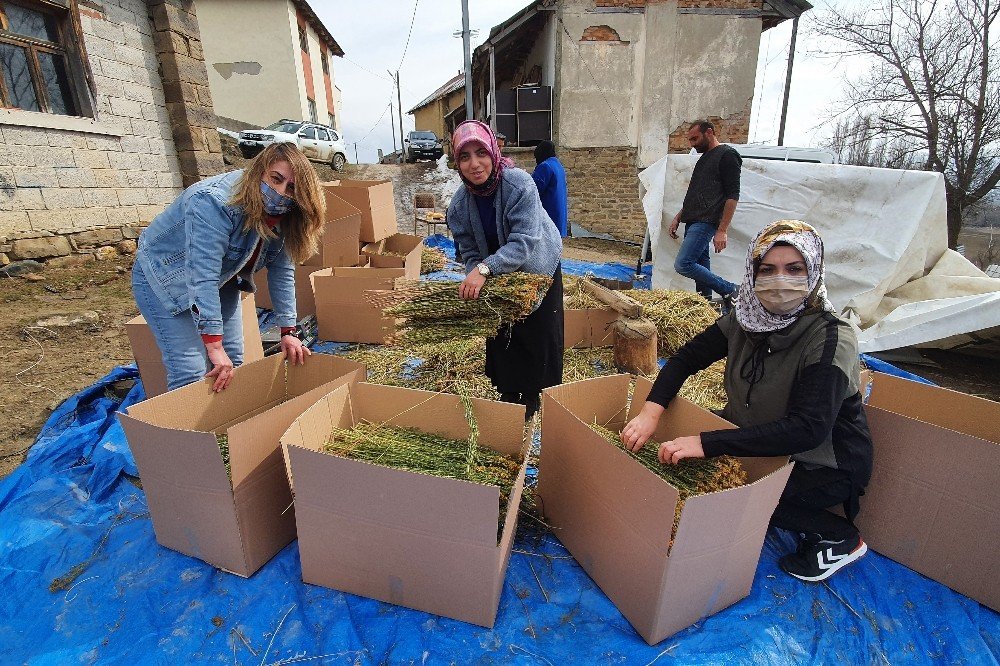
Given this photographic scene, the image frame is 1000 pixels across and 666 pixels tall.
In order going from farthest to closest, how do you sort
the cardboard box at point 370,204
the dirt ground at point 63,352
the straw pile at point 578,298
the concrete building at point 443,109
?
the concrete building at point 443,109
the cardboard box at point 370,204
the straw pile at point 578,298
the dirt ground at point 63,352

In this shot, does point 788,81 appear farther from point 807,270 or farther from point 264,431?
point 264,431

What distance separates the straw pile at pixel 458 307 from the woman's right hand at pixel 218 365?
74 cm

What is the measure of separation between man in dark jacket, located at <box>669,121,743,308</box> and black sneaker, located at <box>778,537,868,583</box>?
273 centimetres

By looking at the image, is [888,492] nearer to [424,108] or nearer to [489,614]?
[489,614]

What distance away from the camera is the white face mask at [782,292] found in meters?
1.62

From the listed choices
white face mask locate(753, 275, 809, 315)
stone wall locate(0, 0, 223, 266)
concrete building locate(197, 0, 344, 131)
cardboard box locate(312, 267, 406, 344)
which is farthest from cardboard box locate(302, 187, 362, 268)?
concrete building locate(197, 0, 344, 131)

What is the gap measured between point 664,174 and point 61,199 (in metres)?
7.21

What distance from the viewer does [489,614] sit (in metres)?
1.58

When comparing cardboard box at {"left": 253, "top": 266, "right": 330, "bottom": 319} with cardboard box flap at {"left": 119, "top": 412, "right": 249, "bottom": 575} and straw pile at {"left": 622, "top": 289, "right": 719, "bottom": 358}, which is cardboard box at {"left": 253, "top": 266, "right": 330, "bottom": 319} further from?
straw pile at {"left": 622, "top": 289, "right": 719, "bottom": 358}

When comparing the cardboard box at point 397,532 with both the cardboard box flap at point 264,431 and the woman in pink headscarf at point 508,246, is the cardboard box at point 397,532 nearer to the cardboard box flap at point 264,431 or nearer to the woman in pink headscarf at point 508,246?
the cardboard box flap at point 264,431

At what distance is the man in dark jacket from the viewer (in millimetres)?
4328

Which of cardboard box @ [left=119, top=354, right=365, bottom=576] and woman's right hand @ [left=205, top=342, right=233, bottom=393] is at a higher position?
woman's right hand @ [left=205, top=342, right=233, bottom=393]

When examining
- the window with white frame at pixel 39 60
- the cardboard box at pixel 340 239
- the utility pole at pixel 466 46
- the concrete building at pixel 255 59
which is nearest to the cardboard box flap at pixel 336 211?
the cardboard box at pixel 340 239

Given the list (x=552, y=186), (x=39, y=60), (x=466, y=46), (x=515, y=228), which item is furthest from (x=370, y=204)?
(x=466, y=46)
